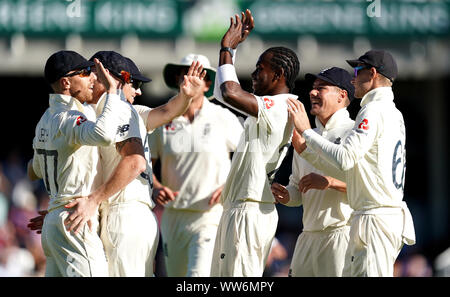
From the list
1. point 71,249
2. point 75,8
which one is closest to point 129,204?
point 71,249

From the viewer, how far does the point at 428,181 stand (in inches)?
822

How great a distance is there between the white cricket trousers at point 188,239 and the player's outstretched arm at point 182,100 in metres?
1.38


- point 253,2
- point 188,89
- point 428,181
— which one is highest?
point 253,2

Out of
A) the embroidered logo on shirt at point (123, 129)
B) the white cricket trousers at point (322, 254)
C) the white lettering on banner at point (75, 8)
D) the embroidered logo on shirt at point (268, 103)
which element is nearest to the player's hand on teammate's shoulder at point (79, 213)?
the embroidered logo on shirt at point (123, 129)

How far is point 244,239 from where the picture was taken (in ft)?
21.6

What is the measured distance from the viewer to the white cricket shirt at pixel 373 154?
21.1 ft

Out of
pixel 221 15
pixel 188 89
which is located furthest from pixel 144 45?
pixel 188 89

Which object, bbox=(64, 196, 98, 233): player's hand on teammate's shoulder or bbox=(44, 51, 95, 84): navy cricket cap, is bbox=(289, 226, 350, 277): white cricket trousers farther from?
bbox=(44, 51, 95, 84): navy cricket cap

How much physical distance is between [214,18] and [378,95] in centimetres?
1196

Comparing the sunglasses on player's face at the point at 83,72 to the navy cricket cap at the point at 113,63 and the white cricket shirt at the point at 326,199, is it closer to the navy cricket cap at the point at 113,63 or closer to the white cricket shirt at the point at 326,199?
the navy cricket cap at the point at 113,63

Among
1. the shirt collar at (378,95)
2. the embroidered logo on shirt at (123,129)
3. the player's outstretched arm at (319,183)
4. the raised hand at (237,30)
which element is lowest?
the player's outstretched arm at (319,183)

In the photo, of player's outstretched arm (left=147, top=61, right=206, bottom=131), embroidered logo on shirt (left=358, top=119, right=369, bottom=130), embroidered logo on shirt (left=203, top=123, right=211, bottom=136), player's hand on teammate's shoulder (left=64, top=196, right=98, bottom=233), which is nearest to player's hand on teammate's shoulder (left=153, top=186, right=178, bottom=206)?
embroidered logo on shirt (left=203, top=123, right=211, bottom=136)

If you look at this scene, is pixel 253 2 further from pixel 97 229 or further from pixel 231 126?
pixel 97 229

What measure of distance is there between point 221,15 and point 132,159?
39.6 feet
